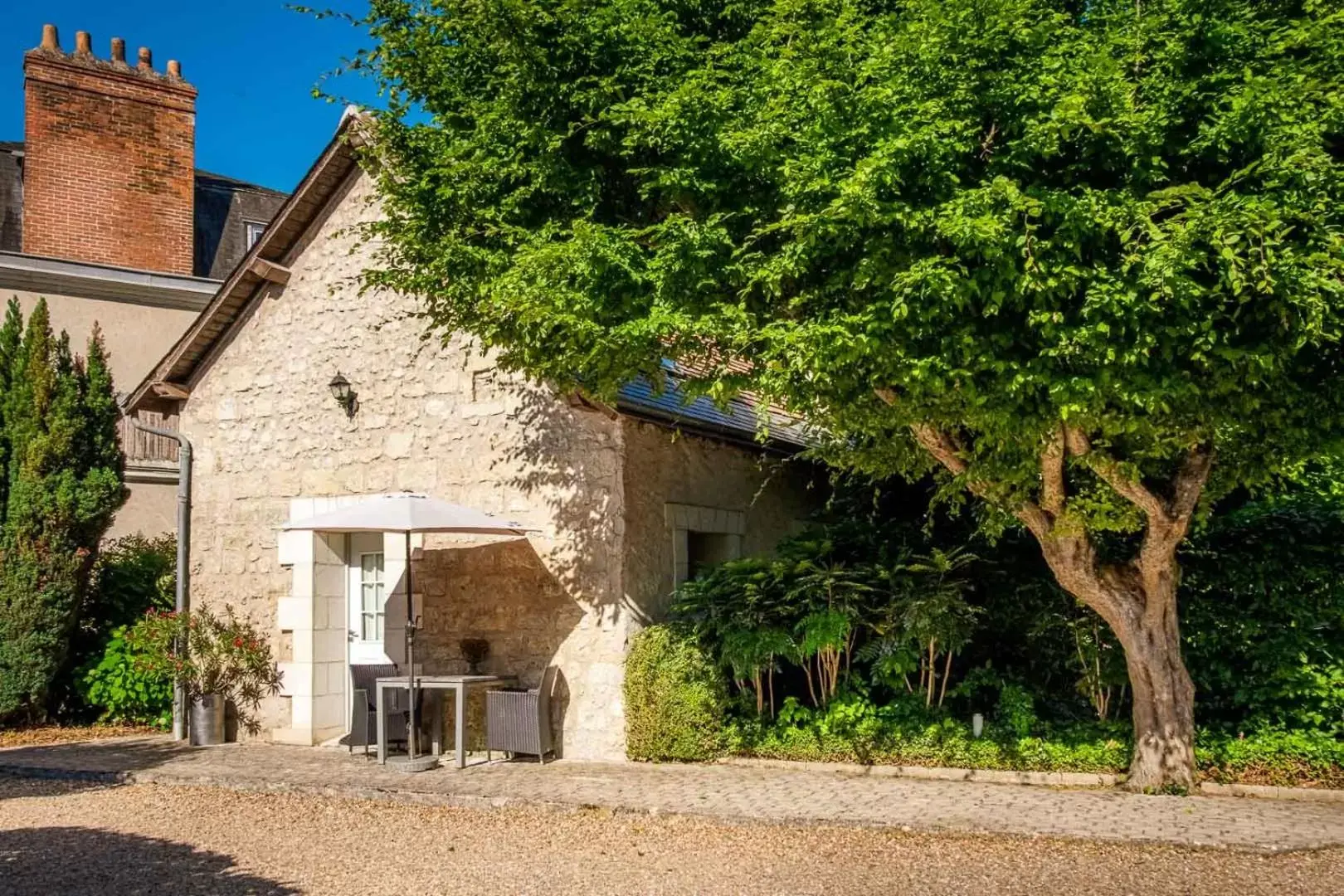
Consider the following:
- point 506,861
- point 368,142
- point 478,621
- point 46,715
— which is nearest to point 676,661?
point 478,621

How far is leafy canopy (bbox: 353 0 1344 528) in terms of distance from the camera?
19.6ft

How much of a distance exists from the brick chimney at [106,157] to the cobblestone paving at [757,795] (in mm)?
10121

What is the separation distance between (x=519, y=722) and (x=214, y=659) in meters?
3.65

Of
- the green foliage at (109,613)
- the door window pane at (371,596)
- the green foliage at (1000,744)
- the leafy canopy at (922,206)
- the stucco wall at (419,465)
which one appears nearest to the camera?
the leafy canopy at (922,206)

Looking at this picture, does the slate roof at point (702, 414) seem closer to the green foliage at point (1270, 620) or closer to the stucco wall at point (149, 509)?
the green foliage at point (1270, 620)

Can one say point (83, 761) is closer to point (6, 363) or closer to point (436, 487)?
point (436, 487)

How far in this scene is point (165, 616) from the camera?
11664 millimetres

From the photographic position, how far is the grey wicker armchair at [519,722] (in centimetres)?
950

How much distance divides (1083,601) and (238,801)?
6.36 meters

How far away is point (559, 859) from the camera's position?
647cm

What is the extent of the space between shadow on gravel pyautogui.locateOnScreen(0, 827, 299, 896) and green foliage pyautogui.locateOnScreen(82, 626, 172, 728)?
507 centimetres

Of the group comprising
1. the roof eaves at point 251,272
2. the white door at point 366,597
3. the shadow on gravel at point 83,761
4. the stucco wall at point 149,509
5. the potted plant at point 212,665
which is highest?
the roof eaves at point 251,272

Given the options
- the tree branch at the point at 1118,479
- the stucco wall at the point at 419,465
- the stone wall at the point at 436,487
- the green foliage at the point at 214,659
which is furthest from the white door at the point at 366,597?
the tree branch at the point at 1118,479

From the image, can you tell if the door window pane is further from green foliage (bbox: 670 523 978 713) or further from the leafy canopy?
the leafy canopy
